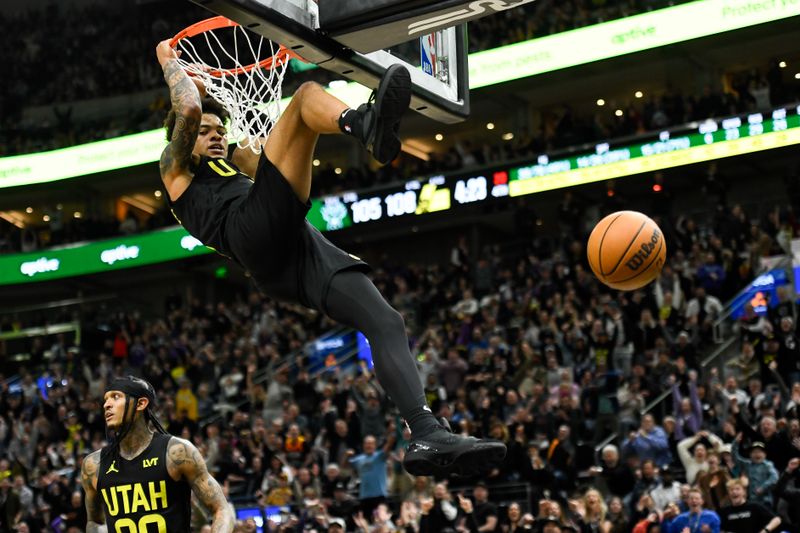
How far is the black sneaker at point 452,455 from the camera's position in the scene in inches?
181

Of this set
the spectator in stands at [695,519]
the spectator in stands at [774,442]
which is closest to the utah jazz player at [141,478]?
the spectator in stands at [695,519]

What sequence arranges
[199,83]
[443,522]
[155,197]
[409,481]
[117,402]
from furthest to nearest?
[155,197]
[409,481]
[443,522]
[117,402]
[199,83]

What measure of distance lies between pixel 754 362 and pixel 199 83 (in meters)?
11.4

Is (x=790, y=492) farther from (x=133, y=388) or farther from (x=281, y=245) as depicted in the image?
(x=281, y=245)

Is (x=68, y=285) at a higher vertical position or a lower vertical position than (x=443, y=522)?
higher

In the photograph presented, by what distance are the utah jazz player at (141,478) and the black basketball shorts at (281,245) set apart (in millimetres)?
1676

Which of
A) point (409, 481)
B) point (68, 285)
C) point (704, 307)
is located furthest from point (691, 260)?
point (68, 285)

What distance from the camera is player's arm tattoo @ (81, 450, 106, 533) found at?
668cm

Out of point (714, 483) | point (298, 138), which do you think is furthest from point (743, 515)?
point (298, 138)

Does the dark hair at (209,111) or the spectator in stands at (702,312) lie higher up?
the dark hair at (209,111)

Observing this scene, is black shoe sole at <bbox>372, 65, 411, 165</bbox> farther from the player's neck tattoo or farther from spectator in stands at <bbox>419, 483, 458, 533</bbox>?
spectator in stands at <bbox>419, 483, 458, 533</bbox>

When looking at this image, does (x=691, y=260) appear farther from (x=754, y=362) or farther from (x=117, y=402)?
(x=117, y=402)

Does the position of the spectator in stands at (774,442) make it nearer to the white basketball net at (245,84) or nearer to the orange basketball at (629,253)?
the orange basketball at (629,253)

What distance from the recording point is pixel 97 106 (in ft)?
110
